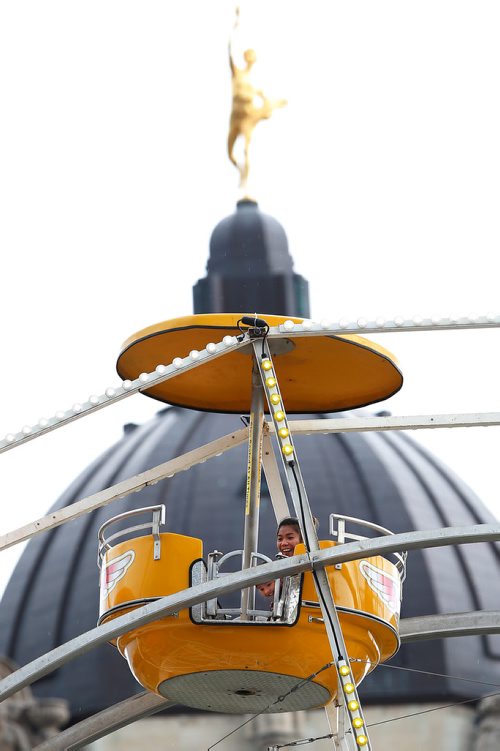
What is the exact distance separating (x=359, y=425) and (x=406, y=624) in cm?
337

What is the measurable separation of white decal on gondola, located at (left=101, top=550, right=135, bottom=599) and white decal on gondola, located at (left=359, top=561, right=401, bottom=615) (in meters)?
1.81

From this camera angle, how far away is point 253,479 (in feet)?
54.6

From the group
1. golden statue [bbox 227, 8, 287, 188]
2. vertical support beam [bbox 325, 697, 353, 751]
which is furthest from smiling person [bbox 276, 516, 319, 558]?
golden statue [bbox 227, 8, 287, 188]

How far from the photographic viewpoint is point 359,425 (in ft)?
55.1

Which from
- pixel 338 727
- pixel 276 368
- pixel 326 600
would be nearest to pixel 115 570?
pixel 326 600

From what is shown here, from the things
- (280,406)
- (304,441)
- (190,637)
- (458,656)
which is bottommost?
(190,637)

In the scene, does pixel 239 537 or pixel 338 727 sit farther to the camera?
pixel 239 537

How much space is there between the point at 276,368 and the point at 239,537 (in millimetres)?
27337

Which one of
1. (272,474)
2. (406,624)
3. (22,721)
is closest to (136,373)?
(272,474)

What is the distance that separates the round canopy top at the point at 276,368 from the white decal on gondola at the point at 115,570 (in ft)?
5.87

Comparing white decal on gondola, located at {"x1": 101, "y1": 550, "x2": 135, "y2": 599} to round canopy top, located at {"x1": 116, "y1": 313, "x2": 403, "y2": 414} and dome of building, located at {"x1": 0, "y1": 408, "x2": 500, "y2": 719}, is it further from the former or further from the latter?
dome of building, located at {"x1": 0, "y1": 408, "x2": 500, "y2": 719}

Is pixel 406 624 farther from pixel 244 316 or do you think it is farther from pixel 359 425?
pixel 244 316

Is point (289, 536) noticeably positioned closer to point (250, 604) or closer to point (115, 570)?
point (250, 604)

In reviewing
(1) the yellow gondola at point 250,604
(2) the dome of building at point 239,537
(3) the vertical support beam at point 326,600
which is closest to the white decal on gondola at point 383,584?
(1) the yellow gondola at point 250,604
